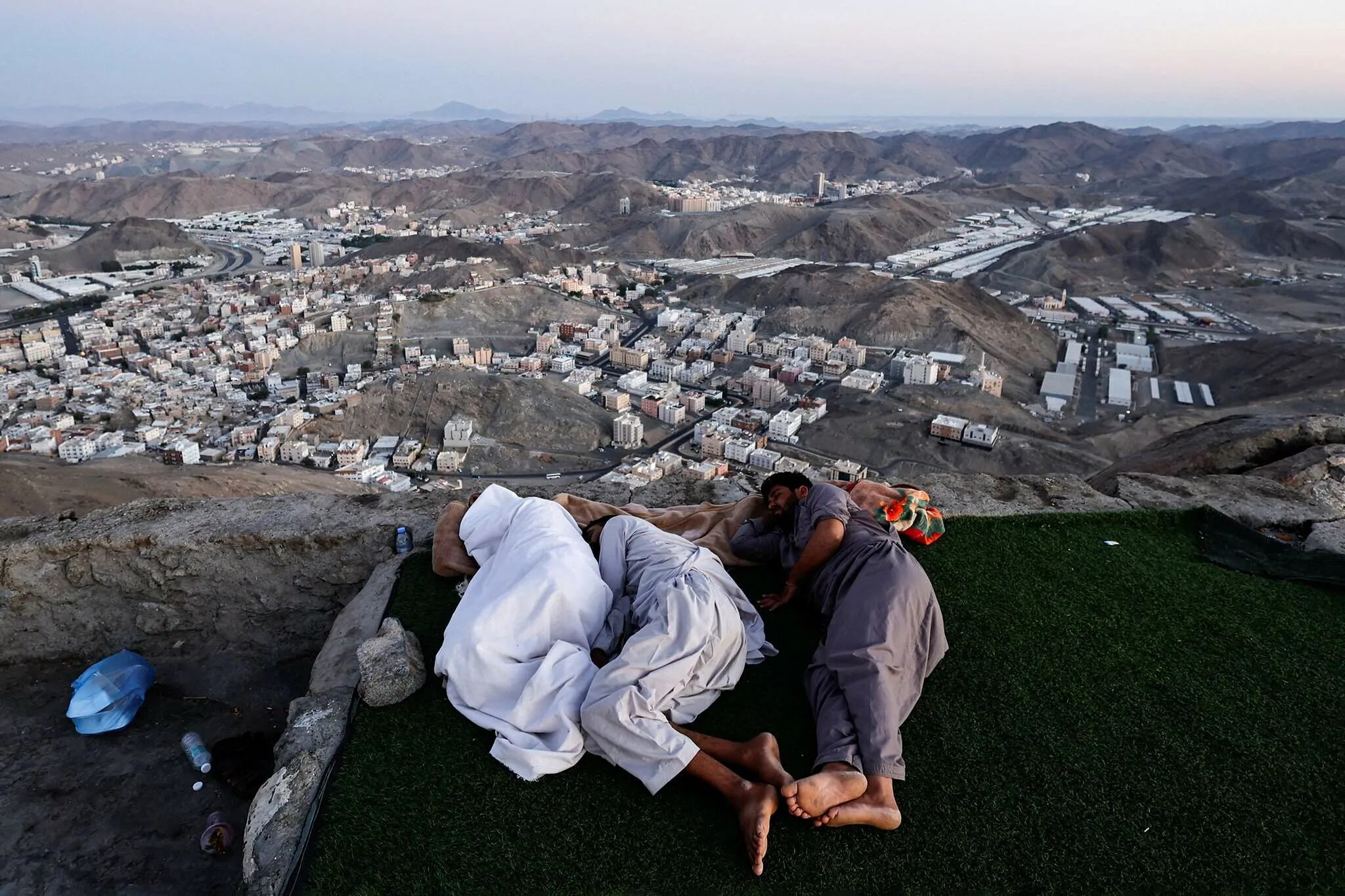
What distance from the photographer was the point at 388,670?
2.36 m

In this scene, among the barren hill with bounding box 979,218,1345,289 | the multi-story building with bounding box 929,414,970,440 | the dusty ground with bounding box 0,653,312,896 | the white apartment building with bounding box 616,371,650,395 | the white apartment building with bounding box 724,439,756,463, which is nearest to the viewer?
the dusty ground with bounding box 0,653,312,896

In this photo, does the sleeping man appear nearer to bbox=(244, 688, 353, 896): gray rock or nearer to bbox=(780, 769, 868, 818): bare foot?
bbox=(780, 769, 868, 818): bare foot

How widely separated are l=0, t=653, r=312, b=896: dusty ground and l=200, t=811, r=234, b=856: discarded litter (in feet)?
0.08

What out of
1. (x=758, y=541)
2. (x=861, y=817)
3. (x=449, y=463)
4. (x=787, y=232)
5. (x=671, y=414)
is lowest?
(x=449, y=463)

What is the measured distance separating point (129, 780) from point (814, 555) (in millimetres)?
2577

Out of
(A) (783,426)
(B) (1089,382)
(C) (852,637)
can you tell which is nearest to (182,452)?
(A) (783,426)

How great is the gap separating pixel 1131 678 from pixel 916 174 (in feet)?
293

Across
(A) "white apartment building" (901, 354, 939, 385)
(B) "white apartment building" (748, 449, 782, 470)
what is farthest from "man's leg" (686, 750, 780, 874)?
(A) "white apartment building" (901, 354, 939, 385)

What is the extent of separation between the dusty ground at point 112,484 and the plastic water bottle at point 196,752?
5226 millimetres

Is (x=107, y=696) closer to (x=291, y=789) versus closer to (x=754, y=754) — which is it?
(x=291, y=789)

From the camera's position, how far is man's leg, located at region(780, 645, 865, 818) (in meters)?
1.88

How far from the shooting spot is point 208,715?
10.0 feet

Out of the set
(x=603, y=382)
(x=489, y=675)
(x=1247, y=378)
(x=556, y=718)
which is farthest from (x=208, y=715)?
(x=1247, y=378)

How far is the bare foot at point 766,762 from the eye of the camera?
1.96 meters
